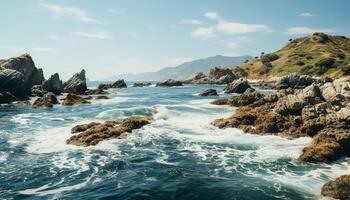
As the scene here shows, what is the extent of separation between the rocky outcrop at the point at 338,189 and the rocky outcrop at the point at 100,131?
2251 centimetres

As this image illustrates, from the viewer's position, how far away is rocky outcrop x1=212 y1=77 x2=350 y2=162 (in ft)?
100

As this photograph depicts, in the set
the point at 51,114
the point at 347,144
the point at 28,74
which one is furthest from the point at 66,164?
the point at 28,74

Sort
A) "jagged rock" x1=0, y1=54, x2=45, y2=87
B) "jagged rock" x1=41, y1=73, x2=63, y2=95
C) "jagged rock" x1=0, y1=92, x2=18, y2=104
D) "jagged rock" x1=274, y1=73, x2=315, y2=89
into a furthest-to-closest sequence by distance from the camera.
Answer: "jagged rock" x1=274, y1=73, x2=315, y2=89, "jagged rock" x1=41, y1=73, x2=63, y2=95, "jagged rock" x1=0, y1=54, x2=45, y2=87, "jagged rock" x1=0, y1=92, x2=18, y2=104

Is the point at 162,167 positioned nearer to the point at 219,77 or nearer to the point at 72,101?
the point at 72,101

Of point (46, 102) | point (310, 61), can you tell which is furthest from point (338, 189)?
point (310, 61)

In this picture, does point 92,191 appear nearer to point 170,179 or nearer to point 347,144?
point 170,179

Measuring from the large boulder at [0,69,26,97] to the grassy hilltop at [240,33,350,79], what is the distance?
9829 cm

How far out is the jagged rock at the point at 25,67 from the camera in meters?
100

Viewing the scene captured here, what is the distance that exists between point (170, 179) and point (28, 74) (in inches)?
3653

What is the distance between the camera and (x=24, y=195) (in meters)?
22.6

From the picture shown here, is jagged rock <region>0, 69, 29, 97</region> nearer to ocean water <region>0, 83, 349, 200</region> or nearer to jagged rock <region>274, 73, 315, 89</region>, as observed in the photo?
ocean water <region>0, 83, 349, 200</region>

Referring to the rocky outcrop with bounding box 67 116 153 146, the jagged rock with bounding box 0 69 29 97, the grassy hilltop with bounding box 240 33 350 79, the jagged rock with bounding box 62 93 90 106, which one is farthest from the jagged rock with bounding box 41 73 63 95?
the grassy hilltop with bounding box 240 33 350 79

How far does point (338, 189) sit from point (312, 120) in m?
18.3

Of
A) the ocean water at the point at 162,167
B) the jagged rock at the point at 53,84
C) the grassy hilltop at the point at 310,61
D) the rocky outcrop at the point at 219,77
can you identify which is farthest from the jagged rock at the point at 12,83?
the rocky outcrop at the point at 219,77
